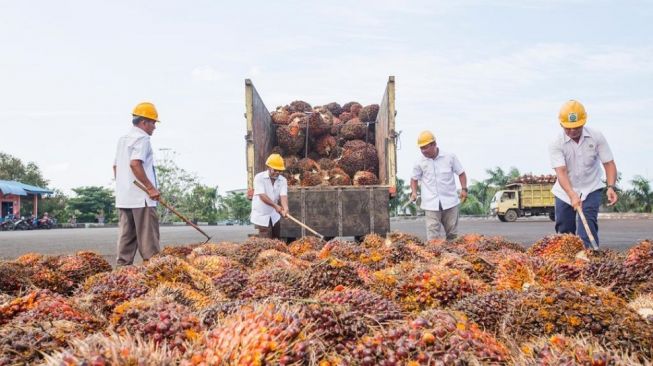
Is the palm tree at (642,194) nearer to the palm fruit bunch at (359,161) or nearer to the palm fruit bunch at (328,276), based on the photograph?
the palm fruit bunch at (359,161)

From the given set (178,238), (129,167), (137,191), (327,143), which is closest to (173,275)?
(137,191)

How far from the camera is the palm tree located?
161 feet

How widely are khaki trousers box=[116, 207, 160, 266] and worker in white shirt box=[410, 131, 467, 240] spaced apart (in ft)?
14.6

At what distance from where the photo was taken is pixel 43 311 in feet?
9.40

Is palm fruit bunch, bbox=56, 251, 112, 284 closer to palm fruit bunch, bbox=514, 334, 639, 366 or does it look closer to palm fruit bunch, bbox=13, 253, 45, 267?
palm fruit bunch, bbox=13, 253, 45, 267

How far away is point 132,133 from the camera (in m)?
7.52

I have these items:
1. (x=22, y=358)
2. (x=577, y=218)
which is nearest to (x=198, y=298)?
(x=22, y=358)

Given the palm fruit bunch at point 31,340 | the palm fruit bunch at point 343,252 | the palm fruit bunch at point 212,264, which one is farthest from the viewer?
the palm fruit bunch at point 343,252

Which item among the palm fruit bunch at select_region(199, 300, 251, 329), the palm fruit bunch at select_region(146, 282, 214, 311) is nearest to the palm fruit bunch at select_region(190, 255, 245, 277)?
the palm fruit bunch at select_region(146, 282, 214, 311)

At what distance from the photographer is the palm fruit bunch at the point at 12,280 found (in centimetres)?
459

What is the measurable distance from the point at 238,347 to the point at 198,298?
173 centimetres

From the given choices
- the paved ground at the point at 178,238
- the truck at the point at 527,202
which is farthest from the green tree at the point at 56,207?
the truck at the point at 527,202

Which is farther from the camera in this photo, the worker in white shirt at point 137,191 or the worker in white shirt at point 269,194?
the worker in white shirt at point 269,194

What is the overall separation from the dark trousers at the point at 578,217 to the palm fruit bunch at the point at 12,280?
6.19 metres
